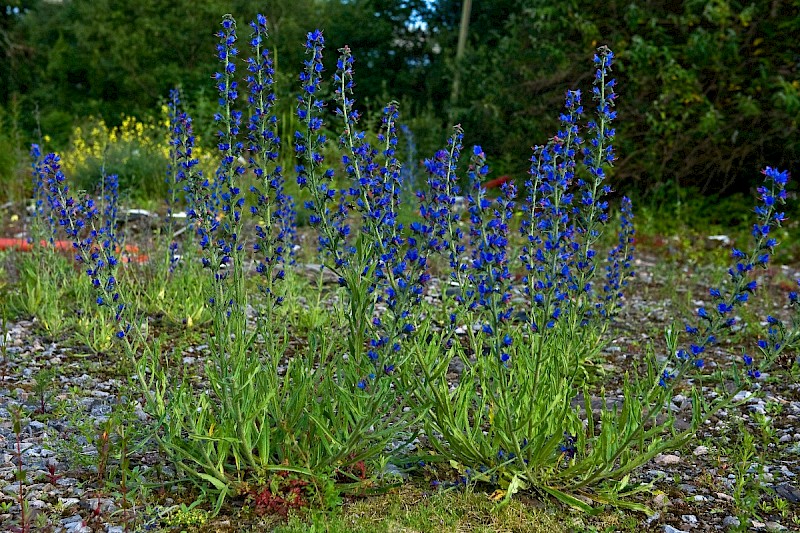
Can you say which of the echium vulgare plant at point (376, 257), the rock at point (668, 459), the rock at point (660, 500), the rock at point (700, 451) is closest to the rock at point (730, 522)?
the rock at point (660, 500)

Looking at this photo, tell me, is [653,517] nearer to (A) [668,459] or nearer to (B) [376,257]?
(A) [668,459]

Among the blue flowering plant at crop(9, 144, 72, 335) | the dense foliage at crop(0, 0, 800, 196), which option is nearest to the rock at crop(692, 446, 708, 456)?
the blue flowering plant at crop(9, 144, 72, 335)

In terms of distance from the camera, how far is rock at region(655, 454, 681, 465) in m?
3.80

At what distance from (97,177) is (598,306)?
790 centimetres

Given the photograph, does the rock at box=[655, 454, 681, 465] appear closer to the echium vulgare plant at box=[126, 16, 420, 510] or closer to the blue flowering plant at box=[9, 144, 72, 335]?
the echium vulgare plant at box=[126, 16, 420, 510]

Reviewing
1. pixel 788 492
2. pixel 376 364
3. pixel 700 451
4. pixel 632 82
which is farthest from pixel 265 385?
pixel 632 82

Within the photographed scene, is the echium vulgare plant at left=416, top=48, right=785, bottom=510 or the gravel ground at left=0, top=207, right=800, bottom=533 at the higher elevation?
the echium vulgare plant at left=416, top=48, right=785, bottom=510

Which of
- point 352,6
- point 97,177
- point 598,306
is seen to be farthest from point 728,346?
point 352,6

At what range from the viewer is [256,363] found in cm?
321

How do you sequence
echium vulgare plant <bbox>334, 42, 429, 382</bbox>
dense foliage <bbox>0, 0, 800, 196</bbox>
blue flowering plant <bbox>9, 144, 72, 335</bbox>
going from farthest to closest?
dense foliage <bbox>0, 0, 800, 196</bbox> < blue flowering plant <bbox>9, 144, 72, 335</bbox> < echium vulgare plant <bbox>334, 42, 429, 382</bbox>

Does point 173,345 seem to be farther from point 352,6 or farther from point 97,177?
point 352,6

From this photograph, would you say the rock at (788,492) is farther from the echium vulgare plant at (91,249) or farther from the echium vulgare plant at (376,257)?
the echium vulgare plant at (91,249)

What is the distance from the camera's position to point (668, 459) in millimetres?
3836

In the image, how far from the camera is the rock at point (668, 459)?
12.5 feet
